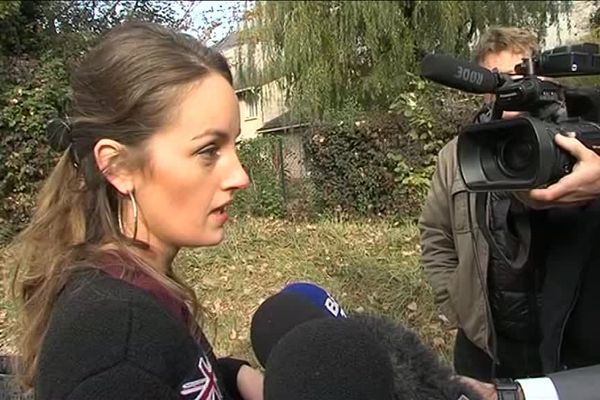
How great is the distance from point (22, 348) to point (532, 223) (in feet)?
3.83

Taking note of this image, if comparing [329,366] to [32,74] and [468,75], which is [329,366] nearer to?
[468,75]

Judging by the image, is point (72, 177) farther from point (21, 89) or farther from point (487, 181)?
point (21, 89)

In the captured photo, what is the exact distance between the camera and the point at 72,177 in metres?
1.37

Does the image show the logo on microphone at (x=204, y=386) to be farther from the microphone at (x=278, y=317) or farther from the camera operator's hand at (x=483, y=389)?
the camera operator's hand at (x=483, y=389)

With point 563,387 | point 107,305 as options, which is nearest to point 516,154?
point 563,387

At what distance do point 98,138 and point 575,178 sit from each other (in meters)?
0.95

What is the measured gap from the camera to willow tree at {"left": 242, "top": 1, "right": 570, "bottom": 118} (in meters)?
13.0

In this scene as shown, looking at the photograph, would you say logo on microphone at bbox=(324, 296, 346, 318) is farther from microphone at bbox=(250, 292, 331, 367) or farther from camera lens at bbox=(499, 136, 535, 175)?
camera lens at bbox=(499, 136, 535, 175)

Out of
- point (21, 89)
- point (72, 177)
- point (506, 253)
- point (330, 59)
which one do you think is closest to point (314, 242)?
point (21, 89)

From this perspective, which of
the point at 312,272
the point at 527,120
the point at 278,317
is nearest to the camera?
the point at 278,317

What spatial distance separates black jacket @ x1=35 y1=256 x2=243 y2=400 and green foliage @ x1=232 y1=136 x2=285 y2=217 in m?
7.32

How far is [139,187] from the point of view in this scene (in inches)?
49.6

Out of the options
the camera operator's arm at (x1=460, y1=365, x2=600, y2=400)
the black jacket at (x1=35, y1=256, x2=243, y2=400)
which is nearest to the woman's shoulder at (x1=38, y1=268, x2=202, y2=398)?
the black jacket at (x1=35, y1=256, x2=243, y2=400)

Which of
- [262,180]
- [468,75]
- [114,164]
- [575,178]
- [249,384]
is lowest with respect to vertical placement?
[262,180]
